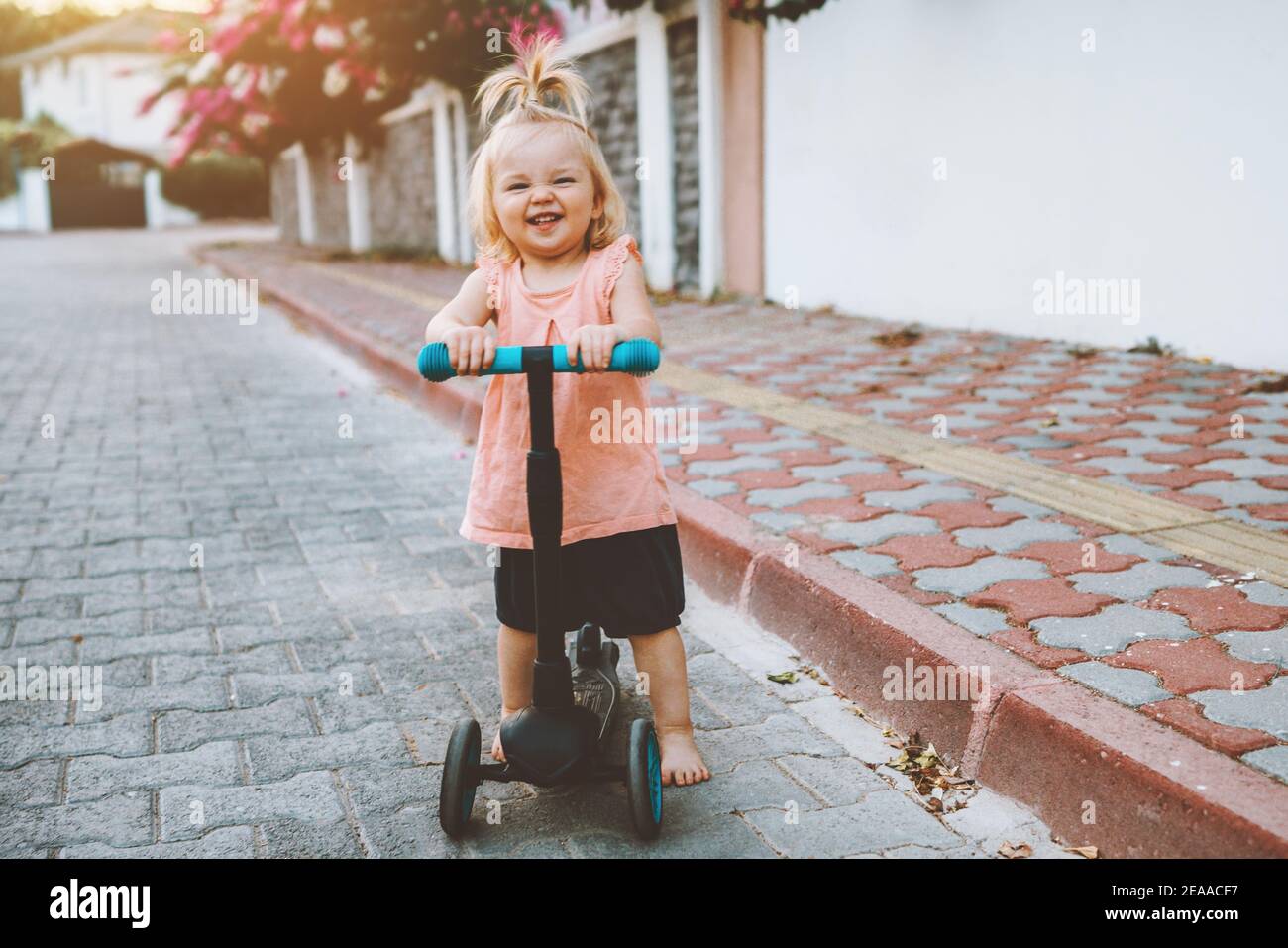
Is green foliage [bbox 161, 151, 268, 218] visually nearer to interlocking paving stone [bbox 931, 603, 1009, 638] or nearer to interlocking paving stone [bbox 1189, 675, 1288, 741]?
interlocking paving stone [bbox 931, 603, 1009, 638]

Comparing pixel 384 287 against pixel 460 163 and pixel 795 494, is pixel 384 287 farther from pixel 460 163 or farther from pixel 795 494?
pixel 795 494

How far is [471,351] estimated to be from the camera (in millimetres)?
2127

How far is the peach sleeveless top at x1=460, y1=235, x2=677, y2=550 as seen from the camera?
244 cm

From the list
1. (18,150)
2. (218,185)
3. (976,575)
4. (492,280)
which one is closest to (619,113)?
(976,575)

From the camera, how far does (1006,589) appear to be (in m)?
3.10

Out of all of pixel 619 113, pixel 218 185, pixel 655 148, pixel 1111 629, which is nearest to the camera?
pixel 1111 629

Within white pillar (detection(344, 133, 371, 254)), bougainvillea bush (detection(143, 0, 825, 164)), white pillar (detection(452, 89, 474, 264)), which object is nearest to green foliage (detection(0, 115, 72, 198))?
bougainvillea bush (detection(143, 0, 825, 164))

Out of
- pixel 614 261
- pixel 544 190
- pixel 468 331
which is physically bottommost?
pixel 468 331

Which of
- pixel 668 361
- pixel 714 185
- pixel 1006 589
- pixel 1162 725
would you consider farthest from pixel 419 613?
pixel 714 185

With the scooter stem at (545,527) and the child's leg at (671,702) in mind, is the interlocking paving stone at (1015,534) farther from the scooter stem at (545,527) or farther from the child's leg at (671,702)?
the scooter stem at (545,527)

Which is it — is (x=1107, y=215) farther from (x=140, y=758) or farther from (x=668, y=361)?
(x=140, y=758)

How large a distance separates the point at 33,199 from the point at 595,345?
50.5 m

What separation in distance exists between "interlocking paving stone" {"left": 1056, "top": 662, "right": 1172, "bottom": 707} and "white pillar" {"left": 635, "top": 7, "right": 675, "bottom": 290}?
28.1ft

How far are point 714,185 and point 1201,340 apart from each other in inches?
195
